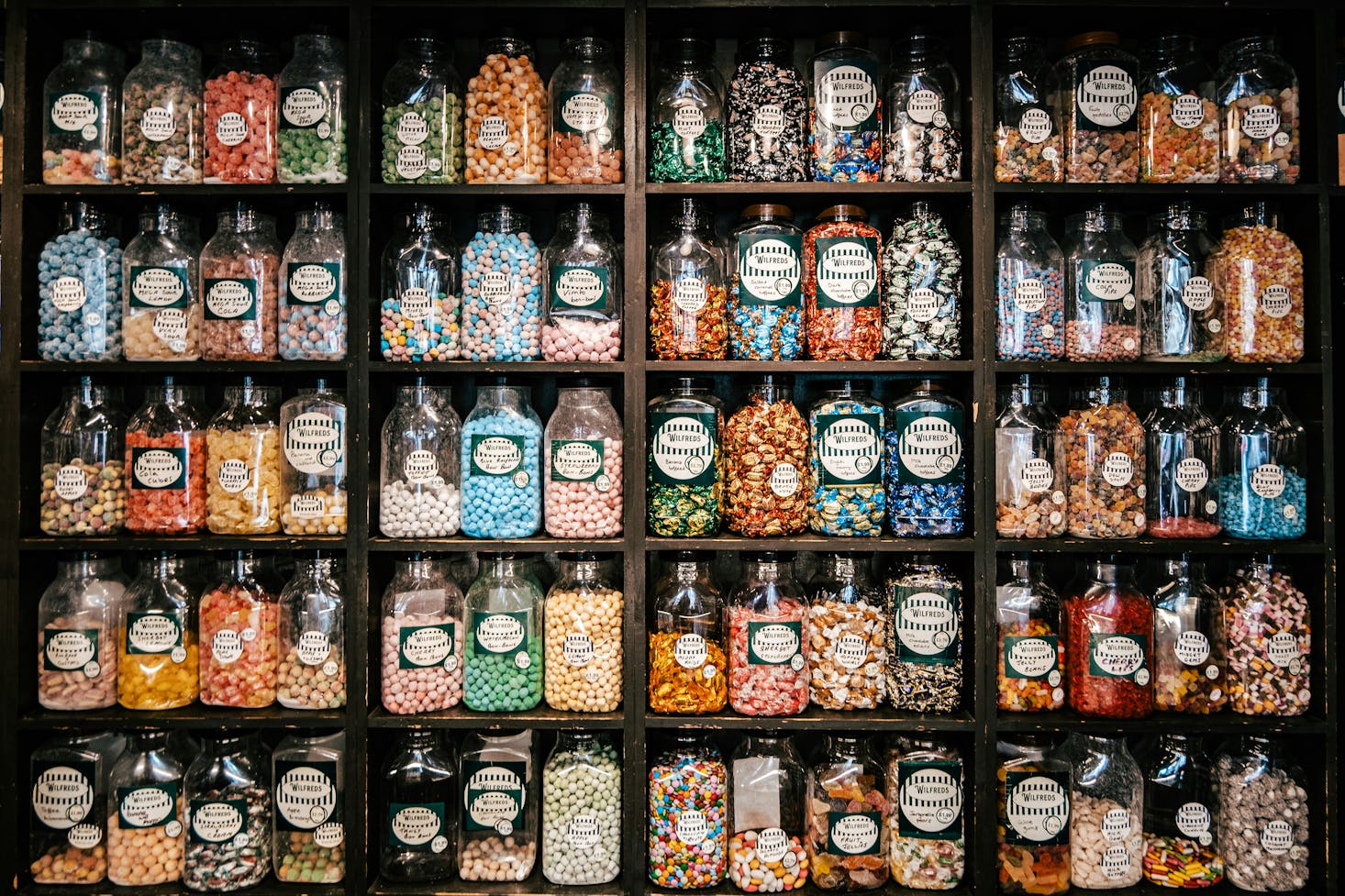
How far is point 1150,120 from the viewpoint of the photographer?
1.95m

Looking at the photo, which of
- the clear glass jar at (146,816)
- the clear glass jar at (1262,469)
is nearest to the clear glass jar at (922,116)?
the clear glass jar at (1262,469)

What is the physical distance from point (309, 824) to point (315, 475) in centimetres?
80

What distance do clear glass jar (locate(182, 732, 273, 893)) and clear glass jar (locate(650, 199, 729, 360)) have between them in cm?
138

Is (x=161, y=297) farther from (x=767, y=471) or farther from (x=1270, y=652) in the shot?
(x=1270, y=652)

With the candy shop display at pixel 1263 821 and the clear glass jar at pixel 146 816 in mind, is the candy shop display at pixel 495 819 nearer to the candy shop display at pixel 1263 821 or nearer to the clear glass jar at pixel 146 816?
the clear glass jar at pixel 146 816

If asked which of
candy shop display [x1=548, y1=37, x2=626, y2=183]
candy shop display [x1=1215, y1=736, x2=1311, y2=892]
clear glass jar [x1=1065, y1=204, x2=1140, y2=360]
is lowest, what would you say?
candy shop display [x1=1215, y1=736, x2=1311, y2=892]

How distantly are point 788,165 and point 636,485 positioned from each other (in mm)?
836

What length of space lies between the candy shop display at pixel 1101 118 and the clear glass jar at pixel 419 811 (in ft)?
6.62

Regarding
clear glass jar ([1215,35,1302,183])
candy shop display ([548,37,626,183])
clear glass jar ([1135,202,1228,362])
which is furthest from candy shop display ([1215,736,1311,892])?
candy shop display ([548,37,626,183])

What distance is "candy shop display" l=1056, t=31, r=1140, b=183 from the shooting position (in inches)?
76.2

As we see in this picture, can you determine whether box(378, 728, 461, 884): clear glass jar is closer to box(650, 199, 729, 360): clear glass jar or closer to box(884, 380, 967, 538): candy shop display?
box(650, 199, 729, 360): clear glass jar

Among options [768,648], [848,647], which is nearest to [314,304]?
[768,648]

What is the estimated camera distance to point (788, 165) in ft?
6.45

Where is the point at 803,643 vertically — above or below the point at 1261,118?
below
